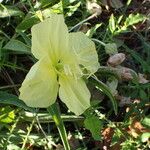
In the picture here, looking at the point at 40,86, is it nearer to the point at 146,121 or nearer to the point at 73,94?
the point at 73,94

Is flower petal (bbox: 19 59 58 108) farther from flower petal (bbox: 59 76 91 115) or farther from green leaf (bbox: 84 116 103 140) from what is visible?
green leaf (bbox: 84 116 103 140)

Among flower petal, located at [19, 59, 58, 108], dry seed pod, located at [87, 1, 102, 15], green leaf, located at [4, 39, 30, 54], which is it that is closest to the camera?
flower petal, located at [19, 59, 58, 108]

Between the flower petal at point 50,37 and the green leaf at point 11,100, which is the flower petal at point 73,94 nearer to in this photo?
the flower petal at point 50,37

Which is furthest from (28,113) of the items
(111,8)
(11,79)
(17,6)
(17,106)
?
(111,8)

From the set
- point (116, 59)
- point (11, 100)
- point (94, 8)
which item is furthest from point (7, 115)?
point (94, 8)

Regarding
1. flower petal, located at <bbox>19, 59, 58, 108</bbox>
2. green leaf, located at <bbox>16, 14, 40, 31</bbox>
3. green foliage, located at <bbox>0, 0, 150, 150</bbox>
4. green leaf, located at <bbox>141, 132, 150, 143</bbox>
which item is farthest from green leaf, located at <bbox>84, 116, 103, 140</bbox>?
green leaf, located at <bbox>16, 14, 40, 31</bbox>

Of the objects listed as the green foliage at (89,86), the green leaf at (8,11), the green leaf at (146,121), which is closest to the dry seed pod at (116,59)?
the green foliage at (89,86)
